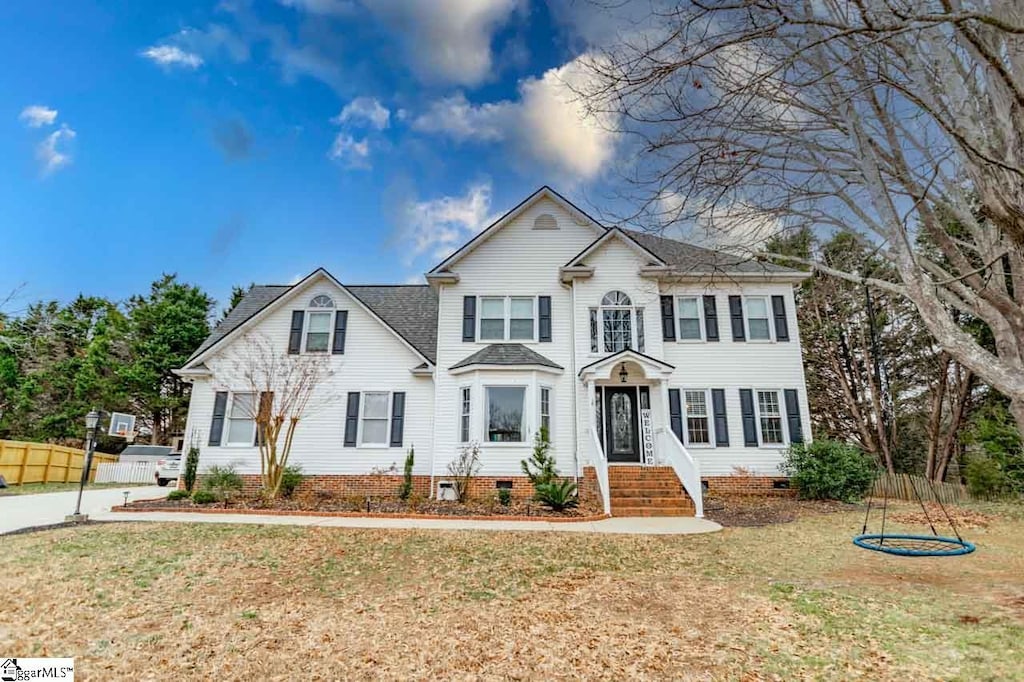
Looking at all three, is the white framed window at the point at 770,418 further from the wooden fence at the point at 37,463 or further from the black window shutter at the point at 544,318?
the wooden fence at the point at 37,463

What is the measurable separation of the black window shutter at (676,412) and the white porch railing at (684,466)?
0.87 m

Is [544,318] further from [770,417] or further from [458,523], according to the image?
[770,417]

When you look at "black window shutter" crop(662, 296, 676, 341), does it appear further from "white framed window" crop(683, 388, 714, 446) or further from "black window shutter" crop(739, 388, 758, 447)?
"black window shutter" crop(739, 388, 758, 447)

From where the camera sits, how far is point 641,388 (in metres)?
14.5

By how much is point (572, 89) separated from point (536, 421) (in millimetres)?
9916

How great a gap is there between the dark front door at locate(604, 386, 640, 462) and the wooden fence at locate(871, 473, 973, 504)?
664 centimetres

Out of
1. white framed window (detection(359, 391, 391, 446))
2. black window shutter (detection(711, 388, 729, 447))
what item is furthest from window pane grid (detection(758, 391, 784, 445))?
white framed window (detection(359, 391, 391, 446))

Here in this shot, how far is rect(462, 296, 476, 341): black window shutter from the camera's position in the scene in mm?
15008

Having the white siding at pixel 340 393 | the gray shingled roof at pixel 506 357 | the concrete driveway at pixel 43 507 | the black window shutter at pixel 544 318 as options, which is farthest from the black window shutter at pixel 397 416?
the concrete driveway at pixel 43 507

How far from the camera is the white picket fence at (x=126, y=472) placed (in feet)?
73.6

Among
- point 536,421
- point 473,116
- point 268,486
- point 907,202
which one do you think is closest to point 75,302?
point 268,486

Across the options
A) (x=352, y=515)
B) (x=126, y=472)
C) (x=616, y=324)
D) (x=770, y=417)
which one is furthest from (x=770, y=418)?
(x=126, y=472)

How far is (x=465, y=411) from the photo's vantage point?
1416cm

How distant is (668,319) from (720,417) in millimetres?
3350
